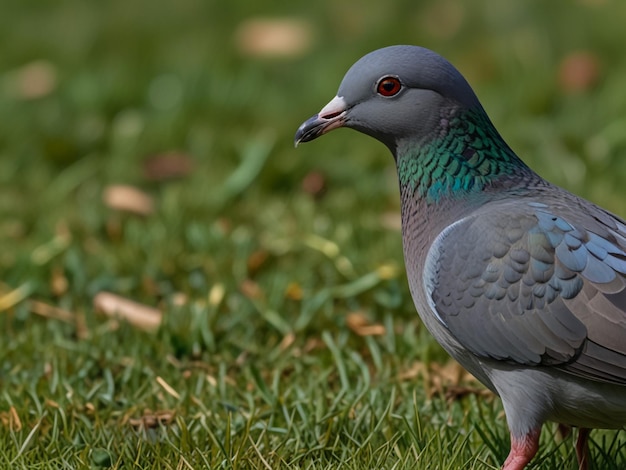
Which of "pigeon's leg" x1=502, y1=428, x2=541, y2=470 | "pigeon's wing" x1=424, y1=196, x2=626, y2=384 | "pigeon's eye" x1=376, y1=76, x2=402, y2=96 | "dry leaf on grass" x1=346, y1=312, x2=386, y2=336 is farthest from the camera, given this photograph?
"dry leaf on grass" x1=346, y1=312, x2=386, y2=336

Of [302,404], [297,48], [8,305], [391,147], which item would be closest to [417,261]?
[391,147]

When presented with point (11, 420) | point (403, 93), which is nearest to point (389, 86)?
point (403, 93)

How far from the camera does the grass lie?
11.8ft

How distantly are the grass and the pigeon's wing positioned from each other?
0.42 m

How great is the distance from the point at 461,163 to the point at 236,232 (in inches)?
81.3

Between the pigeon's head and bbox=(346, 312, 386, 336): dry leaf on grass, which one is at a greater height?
the pigeon's head

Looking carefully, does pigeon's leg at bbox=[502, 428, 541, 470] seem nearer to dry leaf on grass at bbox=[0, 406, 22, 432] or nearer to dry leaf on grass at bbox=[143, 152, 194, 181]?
dry leaf on grass at bbox=[0, 406, 22, 432]

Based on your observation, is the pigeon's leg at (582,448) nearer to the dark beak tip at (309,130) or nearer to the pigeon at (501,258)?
the pigeon at (501,258)

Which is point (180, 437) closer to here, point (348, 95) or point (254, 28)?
point (348, 95)

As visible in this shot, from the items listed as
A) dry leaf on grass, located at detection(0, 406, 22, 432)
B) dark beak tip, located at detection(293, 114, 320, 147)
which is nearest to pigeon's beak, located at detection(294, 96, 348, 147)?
dark beak tip, located at detection(293, 114, 320, 147)

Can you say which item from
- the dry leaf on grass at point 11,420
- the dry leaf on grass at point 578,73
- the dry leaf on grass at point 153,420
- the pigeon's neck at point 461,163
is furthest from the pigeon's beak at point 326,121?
the dry leaf on grass at point 578,73

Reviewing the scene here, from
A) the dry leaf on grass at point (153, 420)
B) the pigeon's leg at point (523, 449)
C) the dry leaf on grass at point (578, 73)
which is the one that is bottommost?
the dry leaf on grass at point (153, 420)

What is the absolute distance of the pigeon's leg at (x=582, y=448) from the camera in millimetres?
3371

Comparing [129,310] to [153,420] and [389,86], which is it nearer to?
[153,420]
